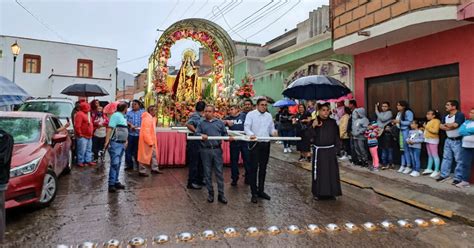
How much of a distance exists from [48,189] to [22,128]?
1445 millimetres

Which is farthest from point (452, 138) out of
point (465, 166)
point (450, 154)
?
point (465, 166)

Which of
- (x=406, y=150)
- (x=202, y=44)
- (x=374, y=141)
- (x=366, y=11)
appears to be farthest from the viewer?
(x=202, y=44)

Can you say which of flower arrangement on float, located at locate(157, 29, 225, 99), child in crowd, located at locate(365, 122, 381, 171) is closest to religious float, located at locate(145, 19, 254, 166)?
flower arrangement on float, located at locate(157, 29, 225, 99)

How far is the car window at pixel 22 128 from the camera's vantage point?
5832mm

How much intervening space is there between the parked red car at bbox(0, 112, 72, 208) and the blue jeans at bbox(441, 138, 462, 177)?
7.66 metres

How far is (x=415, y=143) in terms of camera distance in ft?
26.3

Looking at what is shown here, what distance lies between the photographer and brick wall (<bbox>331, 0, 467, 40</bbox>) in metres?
7.44

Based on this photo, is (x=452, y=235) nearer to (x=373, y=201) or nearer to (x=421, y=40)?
(x=373, y=201)

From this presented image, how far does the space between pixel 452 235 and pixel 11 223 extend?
19.6 ft

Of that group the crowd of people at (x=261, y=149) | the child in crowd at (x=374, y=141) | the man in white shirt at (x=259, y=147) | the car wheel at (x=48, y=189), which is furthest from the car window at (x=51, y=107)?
the child in crowd at (x=374, y=141)

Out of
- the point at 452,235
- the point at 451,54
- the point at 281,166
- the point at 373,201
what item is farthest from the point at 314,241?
the point at 451,54

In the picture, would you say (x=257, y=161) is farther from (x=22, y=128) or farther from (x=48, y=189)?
(x=22, y=128)

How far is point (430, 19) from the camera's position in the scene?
23.8 ft

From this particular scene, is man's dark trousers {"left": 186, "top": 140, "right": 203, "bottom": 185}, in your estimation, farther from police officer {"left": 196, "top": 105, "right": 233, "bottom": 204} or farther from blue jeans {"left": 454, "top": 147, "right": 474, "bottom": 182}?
blue jeans {"left": 454, "top": 147, "right": 474, "bottom": 182}
